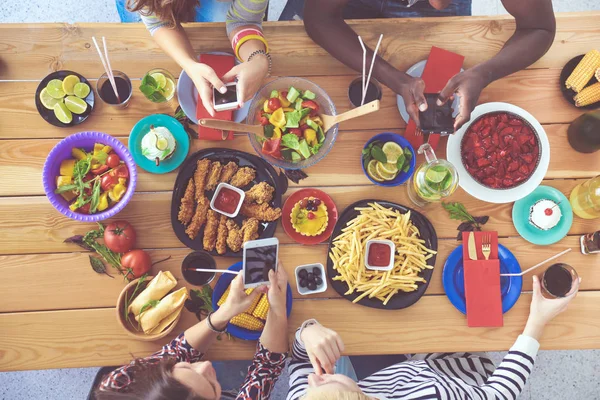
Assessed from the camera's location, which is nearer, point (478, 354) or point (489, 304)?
point (489, 304)

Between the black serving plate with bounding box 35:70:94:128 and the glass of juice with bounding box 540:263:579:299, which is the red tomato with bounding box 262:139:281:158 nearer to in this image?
the black serving plate with bounding box 35:70:94:128

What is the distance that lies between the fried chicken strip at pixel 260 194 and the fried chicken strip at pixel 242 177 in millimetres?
41

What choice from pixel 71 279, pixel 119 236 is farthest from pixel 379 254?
pixel 71 279

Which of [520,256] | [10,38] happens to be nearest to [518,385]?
[520,256]

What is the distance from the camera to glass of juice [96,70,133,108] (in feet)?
5.99

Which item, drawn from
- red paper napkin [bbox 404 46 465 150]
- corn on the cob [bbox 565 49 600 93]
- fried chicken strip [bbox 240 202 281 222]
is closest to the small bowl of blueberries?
fried chicken strip [bbox 240 202 281 222]

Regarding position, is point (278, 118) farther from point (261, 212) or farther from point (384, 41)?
point (384, 41)

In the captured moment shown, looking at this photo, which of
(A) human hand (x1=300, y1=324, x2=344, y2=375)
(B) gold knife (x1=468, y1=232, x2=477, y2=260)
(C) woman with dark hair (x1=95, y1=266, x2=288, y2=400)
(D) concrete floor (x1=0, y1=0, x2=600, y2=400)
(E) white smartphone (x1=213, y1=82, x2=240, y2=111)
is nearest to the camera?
(C) woman with dark hair (x1=95, y1=266, x2=288, y2=400)

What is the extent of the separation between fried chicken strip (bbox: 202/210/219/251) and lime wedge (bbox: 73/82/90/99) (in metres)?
0.77

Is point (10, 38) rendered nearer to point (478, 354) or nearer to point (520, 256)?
point (520, 256)

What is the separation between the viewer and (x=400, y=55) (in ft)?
6.33

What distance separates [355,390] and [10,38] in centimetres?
210

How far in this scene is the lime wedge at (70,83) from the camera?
5.82 feet

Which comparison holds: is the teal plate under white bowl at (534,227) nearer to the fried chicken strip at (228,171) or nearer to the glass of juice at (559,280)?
the glass of juice at (559,280)
